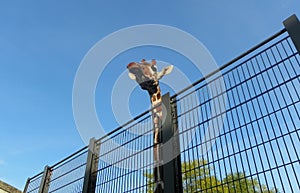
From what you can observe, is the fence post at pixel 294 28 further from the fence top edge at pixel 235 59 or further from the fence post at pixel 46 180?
the fence post at pixel 46 180

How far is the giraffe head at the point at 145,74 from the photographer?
3.75 meters

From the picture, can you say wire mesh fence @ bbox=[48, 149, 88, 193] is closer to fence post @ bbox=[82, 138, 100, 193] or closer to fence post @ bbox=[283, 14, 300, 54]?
fence post @ bbox=[82, 138, 100, 193]

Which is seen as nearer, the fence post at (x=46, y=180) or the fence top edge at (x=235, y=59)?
the fence top edge at (x=235, y=59)

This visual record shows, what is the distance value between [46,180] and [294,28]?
445cm

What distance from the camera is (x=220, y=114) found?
2527 mm

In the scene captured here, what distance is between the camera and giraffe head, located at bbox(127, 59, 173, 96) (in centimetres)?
375

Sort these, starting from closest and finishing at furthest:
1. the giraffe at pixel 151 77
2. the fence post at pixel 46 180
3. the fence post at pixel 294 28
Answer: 1. the fence post at pixel 294 28
2. the giraffe at pixel 151 77
3. the fence post at pixel 46 180

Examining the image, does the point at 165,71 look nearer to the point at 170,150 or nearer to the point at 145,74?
the point at 145,74

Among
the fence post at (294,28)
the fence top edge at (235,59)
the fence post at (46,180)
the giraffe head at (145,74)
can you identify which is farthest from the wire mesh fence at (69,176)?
the fence post at (294,28)

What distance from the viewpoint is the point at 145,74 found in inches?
150

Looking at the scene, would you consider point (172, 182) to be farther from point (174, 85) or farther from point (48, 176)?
point (48, 176)

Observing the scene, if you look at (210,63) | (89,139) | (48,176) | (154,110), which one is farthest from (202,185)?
(48,176)

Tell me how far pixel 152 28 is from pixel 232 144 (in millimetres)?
2524

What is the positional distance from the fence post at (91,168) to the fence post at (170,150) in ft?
4.29
